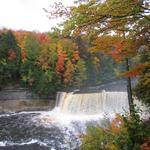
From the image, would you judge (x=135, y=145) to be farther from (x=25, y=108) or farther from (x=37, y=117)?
(x=25, y=108)

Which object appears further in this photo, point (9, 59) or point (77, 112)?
point (9, 59)

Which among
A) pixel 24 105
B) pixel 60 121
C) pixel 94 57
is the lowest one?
pixel 60 121

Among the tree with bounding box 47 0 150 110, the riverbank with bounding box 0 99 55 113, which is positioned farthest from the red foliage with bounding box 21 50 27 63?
the tree with bounding box 47 0 150 110

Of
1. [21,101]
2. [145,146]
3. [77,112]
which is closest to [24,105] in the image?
[21,101]

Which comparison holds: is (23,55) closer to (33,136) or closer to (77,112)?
(77,112)

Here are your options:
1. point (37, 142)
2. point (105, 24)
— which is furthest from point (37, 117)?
point (105, 24)

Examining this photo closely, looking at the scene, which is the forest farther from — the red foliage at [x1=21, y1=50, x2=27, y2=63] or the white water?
the white water

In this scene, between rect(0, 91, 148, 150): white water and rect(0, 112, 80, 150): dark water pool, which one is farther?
rect(0, 91, 148, 150): white water

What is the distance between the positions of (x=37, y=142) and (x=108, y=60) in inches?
1225

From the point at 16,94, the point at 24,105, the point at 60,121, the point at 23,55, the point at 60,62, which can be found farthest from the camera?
the point at 60,62

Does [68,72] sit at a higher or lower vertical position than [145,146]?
higher

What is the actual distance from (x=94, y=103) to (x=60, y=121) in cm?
424

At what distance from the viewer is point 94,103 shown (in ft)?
106

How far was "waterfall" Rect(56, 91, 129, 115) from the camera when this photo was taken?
3112 centimetres
